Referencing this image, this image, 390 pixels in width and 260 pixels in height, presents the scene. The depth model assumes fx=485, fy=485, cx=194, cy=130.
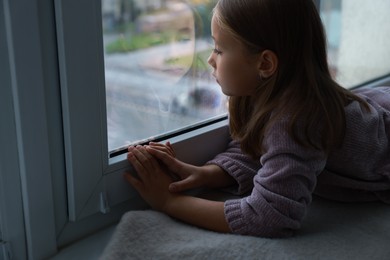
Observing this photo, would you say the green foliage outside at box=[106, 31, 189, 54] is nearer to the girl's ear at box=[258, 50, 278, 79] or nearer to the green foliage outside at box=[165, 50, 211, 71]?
the green foliage outside at box=[165, 50, 211, 71]

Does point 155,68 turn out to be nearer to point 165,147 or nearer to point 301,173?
point 165,147

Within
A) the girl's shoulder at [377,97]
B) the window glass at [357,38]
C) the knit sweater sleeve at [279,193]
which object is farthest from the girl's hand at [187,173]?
Answer: the window glass at [357,38]

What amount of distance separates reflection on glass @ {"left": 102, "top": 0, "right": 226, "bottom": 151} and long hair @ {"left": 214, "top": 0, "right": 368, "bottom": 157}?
111 mm

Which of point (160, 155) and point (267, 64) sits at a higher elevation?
point (267, 64)

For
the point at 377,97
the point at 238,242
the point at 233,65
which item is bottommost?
the point at 238,242

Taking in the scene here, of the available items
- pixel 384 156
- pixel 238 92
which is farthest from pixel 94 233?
pixel 384 156

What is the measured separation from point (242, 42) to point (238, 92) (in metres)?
0.09

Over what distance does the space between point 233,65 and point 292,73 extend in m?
0.09

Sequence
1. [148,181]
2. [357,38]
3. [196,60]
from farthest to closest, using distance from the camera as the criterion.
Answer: [357,38]
[196,60]
[148,181]

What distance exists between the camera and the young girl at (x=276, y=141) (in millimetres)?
681

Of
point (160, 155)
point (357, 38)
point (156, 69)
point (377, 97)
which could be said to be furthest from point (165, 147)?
point (357, 38)

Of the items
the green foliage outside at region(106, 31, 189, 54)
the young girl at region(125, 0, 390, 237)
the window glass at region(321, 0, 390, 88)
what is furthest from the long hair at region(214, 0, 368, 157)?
the window glass at region(321, 0, 390, 88)

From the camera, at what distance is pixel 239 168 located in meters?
0.84

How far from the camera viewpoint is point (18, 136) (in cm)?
60
